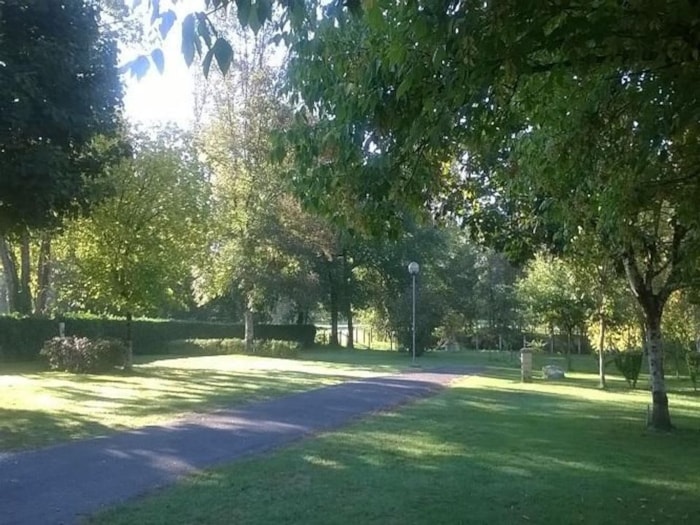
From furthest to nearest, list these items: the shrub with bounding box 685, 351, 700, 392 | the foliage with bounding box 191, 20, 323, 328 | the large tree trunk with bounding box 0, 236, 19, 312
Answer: the foliage with bounding box 191, 20, 323, 328 < the large tree trunk with bounding box 0, 236, 19, 312 < the shrub with bounding box 685, 351, 700, 392

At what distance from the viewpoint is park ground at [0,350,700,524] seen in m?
7.68

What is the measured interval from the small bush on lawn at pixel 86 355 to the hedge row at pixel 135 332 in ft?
21.6

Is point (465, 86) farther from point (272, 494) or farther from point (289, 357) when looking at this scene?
point (289, 357)

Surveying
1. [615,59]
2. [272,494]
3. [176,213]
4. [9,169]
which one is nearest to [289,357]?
[176,213]

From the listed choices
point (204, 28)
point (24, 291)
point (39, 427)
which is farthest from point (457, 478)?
point (24, 291)

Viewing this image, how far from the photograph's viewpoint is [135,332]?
43906mm

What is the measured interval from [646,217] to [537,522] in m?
8.06

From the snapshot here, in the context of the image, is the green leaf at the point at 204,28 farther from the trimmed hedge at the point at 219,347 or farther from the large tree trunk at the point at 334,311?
the large tree trunk at the point at 334,311

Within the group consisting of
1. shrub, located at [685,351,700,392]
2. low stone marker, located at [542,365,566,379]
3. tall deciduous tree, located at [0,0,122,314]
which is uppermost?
tall deciduous tree, located at [0,0,122,314]

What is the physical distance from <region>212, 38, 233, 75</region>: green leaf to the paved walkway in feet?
17.1

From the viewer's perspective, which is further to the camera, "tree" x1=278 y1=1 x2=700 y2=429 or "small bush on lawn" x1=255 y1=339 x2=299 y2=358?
"small bush on lawn" x1=255 y1=339 x2=299 y2=358

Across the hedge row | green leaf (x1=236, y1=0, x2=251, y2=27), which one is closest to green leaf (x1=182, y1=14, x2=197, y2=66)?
green leaf (x1=236, y1=0, x2=251, y2=27)

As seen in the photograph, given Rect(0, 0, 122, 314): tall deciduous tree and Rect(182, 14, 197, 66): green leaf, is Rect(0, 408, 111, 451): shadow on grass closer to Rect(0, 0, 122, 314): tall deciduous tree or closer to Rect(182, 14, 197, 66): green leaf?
Rect(0, 0, 122, 314): tall deciduous tree

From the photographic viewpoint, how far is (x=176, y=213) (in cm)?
2923
